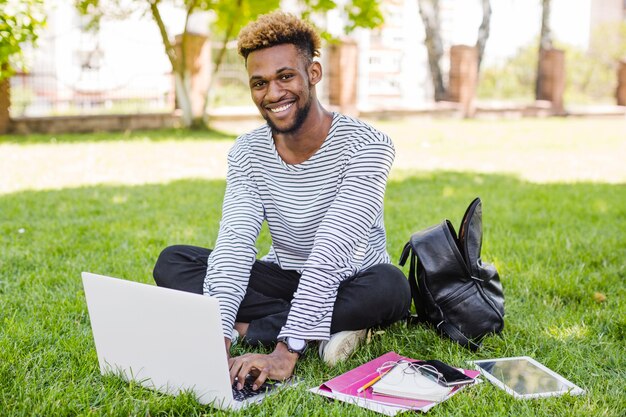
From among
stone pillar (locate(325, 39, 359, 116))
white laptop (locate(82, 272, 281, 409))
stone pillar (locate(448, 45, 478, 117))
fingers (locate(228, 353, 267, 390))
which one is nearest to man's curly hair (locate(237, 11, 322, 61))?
white laptop (locate(82, 272, 281, 409))

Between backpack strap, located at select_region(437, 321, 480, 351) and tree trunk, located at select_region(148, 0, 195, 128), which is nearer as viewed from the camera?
backpack strap, located at select_region(437, 321, 480, 351)

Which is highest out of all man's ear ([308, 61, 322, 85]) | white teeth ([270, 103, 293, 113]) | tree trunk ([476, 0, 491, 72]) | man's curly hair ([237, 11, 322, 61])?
tree trunk ([476, 0, 491, 72])

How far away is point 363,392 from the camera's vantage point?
250 cm

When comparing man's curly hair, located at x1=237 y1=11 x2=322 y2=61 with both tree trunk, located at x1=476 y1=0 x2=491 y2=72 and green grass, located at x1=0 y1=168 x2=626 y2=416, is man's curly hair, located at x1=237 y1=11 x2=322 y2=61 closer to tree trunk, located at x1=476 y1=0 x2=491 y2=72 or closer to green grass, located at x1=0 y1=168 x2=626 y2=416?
green grass, located at x1=0 y1=168 x2=626 y2=416

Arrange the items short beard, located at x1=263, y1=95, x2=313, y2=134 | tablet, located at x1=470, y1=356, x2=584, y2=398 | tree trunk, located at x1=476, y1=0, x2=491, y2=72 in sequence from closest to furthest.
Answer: tablet, located at x1=470, y1=356, x2=584, y2=398 → short beard, located at x1=263, y1=95, x2=313, y2=134 → tree trunk, located at x1=476, y1=0, x2=491, y2=72

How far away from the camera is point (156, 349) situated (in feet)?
8.02

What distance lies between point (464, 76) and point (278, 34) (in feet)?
55.7

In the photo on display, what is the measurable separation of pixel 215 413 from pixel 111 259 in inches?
89.0

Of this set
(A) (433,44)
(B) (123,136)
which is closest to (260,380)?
(B) (123,136)

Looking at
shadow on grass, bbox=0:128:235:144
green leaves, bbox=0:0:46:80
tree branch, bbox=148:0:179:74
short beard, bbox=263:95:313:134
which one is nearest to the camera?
short beard, bbox=263:95:313:134

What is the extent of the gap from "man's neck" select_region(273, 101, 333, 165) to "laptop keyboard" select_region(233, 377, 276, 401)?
97 cm

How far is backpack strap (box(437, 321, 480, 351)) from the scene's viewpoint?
3.02 metres

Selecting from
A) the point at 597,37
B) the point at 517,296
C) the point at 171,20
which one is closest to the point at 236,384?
→ the point at 517,296

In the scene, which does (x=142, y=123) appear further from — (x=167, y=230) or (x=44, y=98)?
(x=167, y=230)
